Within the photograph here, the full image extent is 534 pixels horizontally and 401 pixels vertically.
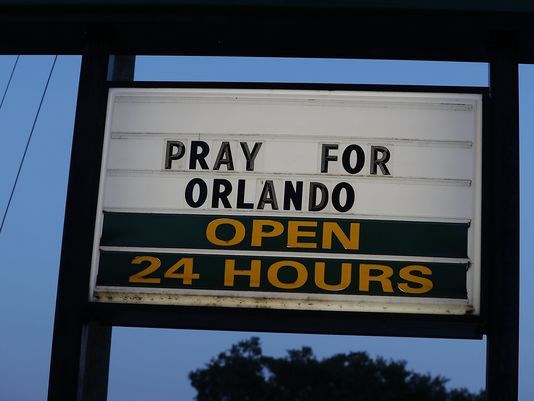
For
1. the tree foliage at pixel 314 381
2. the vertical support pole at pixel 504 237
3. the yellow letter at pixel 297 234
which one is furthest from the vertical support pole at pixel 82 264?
the tree foliage at pixel 314 381

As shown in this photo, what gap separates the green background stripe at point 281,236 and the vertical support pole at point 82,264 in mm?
191

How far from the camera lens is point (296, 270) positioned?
602 centimetres

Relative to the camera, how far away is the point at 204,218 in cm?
620

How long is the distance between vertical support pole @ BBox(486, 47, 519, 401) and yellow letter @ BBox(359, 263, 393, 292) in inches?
24.3

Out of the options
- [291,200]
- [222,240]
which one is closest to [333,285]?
[291,200]

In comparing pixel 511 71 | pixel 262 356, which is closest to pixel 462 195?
pixel 511 71

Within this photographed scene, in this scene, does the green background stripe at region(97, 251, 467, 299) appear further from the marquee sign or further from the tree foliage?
the tree foliage

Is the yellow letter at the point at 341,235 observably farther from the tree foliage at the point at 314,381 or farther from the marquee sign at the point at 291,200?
the tree foliage at the point at 314,381

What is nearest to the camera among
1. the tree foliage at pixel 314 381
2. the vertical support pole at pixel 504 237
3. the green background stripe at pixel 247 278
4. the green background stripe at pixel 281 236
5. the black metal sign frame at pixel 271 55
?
the vertical support pole at pixel 504 237

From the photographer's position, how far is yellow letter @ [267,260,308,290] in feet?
19.6

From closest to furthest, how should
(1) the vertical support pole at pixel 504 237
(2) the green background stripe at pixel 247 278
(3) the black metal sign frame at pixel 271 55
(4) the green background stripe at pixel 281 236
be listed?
1. (1) the vertical support pole at pixel 504 237
2. (3) the black metal sign frame at pixel 271 55
3. (2) the green background stripe at pixel 247 278
4. (4) the green background stripe at pixel 281 236

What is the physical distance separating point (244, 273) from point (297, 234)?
428 millimetres

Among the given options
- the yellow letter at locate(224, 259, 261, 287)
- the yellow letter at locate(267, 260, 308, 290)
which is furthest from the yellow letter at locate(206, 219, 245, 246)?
the yellow letter at locate(267, 260, 308, 290)

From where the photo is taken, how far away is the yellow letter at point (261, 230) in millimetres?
6117
